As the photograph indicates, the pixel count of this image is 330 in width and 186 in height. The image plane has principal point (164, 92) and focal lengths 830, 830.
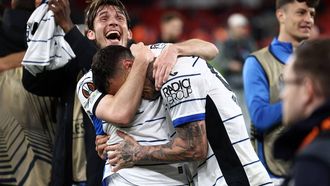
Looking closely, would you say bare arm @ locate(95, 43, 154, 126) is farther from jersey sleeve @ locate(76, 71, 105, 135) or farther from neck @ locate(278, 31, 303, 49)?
neck @ locate(278, 31, 303, 49)

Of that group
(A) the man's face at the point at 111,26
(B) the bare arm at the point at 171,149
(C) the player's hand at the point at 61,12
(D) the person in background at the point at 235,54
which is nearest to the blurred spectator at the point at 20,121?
(C) the player's hand at the point at 61,12

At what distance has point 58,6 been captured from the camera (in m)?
5.39

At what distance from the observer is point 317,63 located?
2.98m

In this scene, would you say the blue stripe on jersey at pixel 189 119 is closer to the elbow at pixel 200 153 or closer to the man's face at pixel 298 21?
the elbow at pixel 200 153

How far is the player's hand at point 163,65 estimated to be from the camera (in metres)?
4.19

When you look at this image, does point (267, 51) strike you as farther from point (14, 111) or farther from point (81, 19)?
point (14, 111)

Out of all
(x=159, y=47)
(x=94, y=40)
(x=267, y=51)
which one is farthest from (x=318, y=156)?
(x=267, y=51)

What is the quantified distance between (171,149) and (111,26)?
3.83ft

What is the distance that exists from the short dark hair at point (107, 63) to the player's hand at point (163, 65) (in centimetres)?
18

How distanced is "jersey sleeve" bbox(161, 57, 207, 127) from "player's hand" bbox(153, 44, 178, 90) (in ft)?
0.10

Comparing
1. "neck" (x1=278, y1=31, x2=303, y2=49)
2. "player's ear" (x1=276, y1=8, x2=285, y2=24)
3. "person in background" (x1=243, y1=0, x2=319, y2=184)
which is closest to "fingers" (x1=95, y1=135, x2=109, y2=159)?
"person in background" (x1=243, y1=0, x2=319, y2=184)

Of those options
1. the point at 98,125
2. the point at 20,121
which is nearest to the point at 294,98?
the point at 98,125

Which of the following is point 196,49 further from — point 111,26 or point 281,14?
point 281,14

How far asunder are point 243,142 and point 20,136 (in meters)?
2.23
